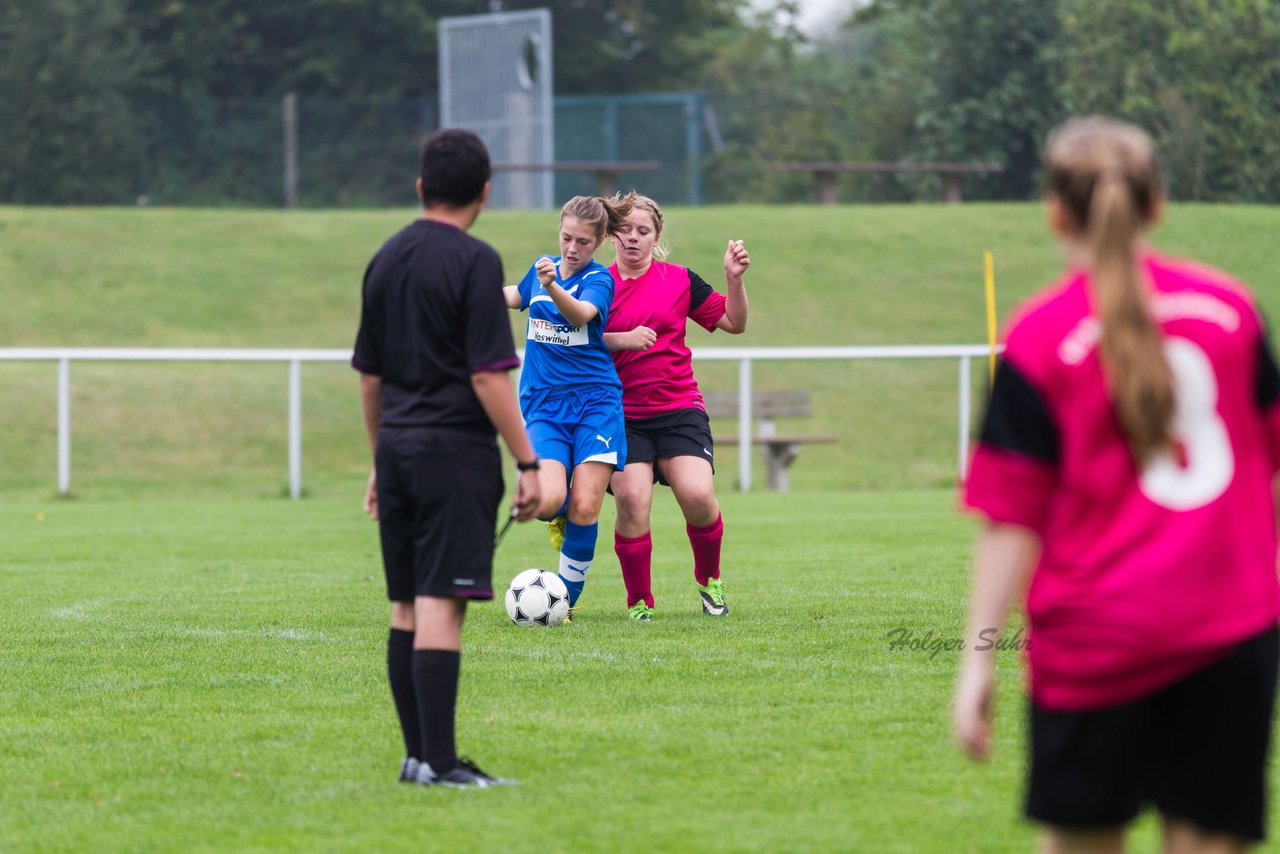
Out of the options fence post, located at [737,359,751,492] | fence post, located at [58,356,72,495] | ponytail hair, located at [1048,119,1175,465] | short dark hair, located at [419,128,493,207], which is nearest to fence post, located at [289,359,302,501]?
fence post, located at [58,356,72,495]

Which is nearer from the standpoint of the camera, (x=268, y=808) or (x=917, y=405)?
(x=268, y=808)

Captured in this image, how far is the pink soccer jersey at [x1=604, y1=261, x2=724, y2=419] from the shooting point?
26.4 ft

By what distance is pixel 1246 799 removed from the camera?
111 inches

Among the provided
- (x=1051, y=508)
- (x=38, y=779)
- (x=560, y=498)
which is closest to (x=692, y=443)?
(x=560, y=498)

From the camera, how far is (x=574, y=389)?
7711 millimetres

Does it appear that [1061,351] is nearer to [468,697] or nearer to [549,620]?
[468,697]

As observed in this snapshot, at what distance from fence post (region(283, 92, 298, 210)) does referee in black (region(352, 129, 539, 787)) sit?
31.6 m

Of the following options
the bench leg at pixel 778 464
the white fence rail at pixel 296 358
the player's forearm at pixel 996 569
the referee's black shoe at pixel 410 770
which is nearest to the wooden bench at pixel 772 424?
the bench leg at pixel 778 464

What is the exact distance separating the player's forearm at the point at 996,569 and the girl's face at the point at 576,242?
15.4ft

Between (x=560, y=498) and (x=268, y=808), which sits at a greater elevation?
(x=560, y=498)

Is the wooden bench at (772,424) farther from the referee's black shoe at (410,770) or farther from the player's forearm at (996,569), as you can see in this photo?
the player's forearm at (996,569)

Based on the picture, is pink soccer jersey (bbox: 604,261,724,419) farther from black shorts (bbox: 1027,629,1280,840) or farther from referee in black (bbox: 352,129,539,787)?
black shorts (bbox: 1027,629,1280,840)

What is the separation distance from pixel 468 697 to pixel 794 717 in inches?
47.1

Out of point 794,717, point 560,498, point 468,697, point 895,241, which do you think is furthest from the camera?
point 895,241
